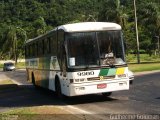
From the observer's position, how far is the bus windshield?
56.3ft

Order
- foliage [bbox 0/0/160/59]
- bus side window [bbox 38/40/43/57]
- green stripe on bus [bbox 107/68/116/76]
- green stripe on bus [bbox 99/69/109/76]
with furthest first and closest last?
foliage [bbox 0/0/160/59] → bus side window [bbox 38/40/43/57] → green stripe on bus [bbox 107/68/116/76] → green stripe on bus [bbox 99/69/109/76]

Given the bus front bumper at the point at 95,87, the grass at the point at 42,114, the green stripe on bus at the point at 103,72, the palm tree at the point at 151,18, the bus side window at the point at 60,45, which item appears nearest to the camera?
the grass at the point at 42,114

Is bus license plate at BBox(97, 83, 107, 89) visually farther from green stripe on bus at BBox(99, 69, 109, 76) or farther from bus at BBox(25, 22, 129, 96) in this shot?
green stripe on bus at BBox(99, 69, 109, 76)

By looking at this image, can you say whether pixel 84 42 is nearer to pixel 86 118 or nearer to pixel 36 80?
pixel 86 118

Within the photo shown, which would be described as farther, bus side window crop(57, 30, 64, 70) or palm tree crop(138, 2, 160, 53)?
palm tree crop(138, 2, 160, 53)

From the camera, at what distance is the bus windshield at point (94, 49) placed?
56.3ft

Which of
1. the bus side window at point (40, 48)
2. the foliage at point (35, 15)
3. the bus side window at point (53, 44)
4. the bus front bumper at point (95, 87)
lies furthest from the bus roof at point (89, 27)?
the foliage at point (35, 15)

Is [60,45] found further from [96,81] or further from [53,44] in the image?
[96,81]

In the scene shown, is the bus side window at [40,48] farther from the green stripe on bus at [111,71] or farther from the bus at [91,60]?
the green stripe on bus at [111,71]

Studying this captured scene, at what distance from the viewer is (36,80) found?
26734 millimetres

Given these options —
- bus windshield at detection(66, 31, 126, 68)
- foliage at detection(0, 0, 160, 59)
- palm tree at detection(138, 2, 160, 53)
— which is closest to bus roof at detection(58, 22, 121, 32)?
bus windshield at detection(66, 31, 126, 68)

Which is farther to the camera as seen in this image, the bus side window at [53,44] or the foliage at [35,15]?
the foliage at [35,15]

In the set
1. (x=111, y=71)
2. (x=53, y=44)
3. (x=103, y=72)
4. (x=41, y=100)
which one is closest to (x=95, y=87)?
(x=103, y=72)

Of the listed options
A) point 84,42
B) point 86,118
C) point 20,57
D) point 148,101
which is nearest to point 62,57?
point 84,42
